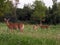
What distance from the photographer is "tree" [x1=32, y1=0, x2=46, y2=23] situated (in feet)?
156

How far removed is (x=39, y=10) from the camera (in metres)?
49.1

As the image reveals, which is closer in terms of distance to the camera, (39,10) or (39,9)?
(39,10)

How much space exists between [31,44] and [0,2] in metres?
26.2

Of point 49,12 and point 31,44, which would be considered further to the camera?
point 49,12

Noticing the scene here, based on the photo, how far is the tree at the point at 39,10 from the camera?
47638 millimetres

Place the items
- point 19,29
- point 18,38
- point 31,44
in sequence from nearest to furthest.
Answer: point 31,44
point 18,38
point 19,29

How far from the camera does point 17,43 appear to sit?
9664mm

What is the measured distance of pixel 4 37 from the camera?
10664 mm

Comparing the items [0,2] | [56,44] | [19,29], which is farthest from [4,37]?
[0,2]

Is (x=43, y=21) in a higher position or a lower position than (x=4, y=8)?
lower

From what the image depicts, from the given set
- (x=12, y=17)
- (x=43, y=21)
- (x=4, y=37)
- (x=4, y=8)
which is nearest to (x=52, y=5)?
(x=43, y=21)

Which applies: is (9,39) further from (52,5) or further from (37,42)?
(52,5)

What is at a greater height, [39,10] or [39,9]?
[39,9]

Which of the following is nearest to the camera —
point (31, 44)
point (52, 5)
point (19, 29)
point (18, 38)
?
point (31, 44)
